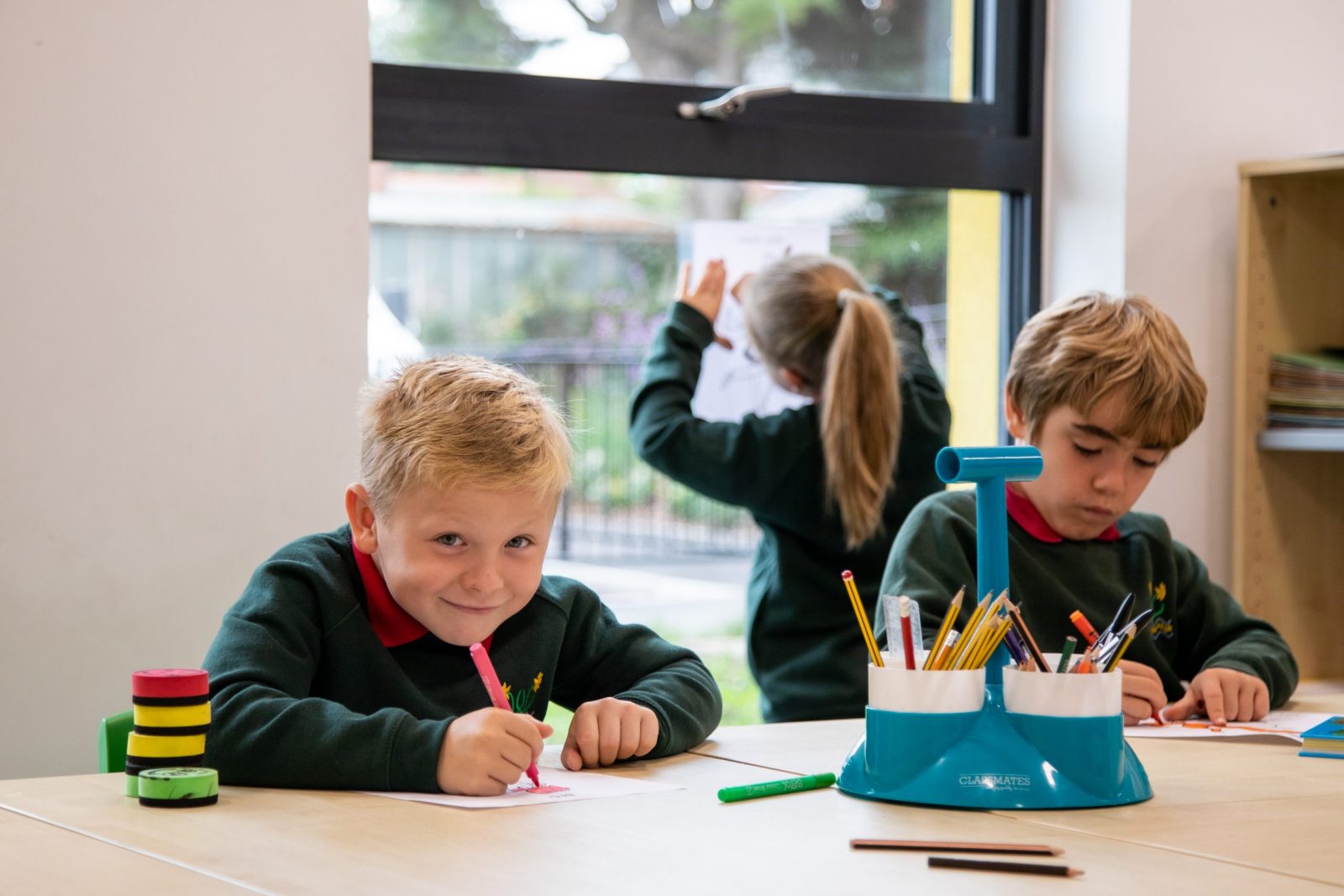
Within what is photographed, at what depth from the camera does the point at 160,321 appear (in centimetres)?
205

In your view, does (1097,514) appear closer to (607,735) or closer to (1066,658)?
(1066,658)

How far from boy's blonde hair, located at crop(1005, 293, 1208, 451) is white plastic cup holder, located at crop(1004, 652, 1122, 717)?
662mm

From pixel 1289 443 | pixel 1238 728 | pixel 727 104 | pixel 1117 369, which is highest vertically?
pixel 727 104

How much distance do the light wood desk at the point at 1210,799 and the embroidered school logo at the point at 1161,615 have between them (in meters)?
0.38

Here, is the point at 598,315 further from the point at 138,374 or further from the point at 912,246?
the point at 138,374

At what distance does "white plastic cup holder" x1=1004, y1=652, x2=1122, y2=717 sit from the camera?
117 centimetres

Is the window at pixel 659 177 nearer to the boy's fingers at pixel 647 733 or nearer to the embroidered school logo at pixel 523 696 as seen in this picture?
the embroidered school logo at pixel 523 696

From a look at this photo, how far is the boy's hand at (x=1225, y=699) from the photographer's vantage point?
165cm

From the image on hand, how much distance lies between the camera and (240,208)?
6.90 ft

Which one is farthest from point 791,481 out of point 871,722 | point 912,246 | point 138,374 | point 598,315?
point 871,722

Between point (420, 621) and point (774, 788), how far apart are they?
0.42m

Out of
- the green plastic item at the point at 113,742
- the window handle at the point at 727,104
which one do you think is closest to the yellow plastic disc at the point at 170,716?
the green plastic item at the point at 113,742

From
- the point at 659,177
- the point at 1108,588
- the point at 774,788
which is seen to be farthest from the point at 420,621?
the point at 659,177

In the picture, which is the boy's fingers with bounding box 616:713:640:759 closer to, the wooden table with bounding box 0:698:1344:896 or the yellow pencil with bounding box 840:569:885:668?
the wooden table with bounding box 0:698:1344:896
